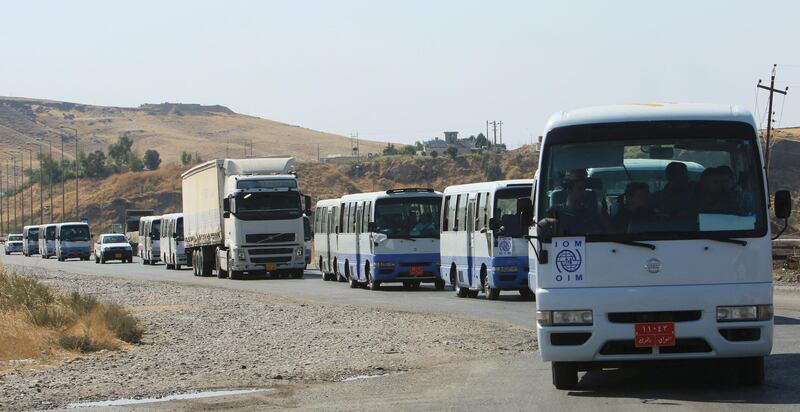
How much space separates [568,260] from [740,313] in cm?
156

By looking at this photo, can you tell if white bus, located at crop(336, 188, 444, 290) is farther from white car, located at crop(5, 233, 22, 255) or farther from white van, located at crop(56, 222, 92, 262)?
white car, located at crop(5, 233, 22, 255)

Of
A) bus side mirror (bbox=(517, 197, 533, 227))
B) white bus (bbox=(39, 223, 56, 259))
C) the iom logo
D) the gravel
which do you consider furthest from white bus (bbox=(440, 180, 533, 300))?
white bus (bbox=(39, 223, 56, 259))

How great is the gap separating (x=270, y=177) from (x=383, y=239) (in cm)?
907

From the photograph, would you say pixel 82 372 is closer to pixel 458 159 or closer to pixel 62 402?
pixel 62 402

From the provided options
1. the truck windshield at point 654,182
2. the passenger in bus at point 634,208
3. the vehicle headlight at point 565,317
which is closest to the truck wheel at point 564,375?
the vehicle headlight at point 565,317

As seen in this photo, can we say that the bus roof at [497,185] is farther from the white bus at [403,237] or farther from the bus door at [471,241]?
the white bus at [403,237]

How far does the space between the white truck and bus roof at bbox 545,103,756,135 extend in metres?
31.0

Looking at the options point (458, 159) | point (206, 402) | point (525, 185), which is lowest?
point (206, 402)

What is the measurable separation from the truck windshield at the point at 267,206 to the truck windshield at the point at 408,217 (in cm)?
834

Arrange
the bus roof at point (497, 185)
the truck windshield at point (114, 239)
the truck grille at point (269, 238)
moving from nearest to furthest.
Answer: the bus roof at point (497, 185), the truck grille at point (269, 238), the truck windshield at point (114, 239)

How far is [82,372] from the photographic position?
1623 centimetres

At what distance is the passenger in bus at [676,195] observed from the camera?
40.1 ft

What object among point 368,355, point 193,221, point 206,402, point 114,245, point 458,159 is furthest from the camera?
point 458,159

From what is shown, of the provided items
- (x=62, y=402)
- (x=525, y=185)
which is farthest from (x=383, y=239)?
(x=62, y=402)
